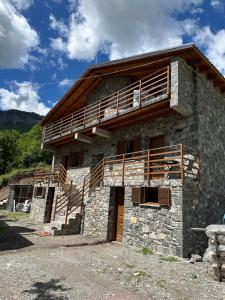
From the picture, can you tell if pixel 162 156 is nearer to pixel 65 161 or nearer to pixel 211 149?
pixel 211 149

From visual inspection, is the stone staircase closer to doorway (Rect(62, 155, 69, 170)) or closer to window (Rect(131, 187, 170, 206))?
doorway (Rect(62, 155, 69, 170))

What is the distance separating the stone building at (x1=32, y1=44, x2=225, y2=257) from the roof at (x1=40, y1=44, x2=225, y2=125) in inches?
2.1

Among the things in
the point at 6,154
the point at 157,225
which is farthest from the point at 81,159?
the point at 6,154

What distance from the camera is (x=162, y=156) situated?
38.9 feet

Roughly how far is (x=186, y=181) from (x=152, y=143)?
12.1 feet

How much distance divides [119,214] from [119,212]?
0.10 m

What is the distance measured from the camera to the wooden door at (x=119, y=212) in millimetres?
11773

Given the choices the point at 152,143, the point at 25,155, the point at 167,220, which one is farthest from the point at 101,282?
the point at 25,155

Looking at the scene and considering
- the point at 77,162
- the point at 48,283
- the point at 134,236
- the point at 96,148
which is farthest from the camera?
the point at 77,162

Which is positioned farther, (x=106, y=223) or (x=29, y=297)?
(x=106, y=223)

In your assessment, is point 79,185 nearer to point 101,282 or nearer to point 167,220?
point 167,220

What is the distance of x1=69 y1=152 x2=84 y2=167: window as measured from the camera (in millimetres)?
17438

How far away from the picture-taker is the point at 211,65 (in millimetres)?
11375

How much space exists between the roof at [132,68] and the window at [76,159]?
407 cm
